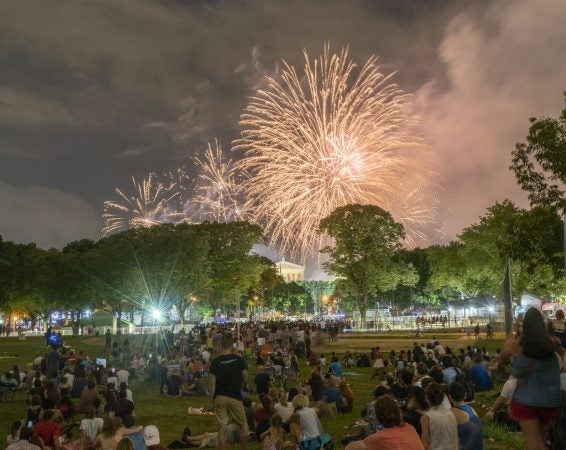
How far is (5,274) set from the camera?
7450cm

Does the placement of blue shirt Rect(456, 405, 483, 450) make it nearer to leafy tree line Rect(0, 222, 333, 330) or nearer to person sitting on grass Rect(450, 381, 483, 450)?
person sitting on grass Rect(450, 381, 483, 450)

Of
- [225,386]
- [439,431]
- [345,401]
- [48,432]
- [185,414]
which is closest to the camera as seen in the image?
[439,431]

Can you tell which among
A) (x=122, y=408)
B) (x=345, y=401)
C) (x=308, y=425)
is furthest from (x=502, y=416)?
(x=122, y=408)

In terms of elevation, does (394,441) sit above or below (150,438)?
above

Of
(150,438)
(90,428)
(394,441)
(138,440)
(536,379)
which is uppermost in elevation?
(536,379)

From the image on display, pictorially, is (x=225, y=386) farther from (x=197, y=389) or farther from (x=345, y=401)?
(x=197, y=389)

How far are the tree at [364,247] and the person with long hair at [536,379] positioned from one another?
58.9 meters

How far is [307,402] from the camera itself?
11.5 metres

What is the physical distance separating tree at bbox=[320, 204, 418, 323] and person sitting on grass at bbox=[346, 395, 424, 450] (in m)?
58.3

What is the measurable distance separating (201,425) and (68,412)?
3863mm

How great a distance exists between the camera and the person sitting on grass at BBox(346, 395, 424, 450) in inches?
225

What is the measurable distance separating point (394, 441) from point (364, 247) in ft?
194

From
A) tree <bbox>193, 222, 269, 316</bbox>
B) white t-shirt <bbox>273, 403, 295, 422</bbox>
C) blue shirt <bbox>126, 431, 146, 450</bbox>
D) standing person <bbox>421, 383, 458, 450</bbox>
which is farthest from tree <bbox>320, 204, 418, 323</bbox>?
standing person <bbox>421, 383, 458, 450</bbox>

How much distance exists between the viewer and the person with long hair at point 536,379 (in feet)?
16.6
